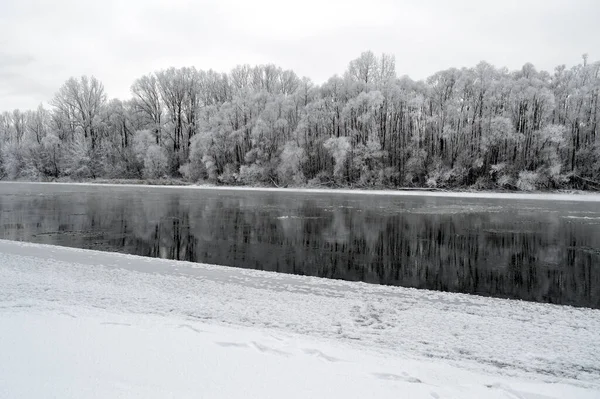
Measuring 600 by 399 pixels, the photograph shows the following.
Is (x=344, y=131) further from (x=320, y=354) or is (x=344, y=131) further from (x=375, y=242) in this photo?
(x=320, y=354)

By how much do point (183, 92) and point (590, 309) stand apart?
7638cm

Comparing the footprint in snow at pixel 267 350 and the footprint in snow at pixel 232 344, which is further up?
the footprint in snow at pixel 232 344

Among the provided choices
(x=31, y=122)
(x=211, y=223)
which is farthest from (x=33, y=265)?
(x=31, y=122)

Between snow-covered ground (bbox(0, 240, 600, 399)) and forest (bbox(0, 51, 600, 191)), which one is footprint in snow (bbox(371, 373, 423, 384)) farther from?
forest (bbox(0, 51, 600, 191))

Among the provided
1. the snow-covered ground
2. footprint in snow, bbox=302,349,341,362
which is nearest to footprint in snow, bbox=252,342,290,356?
the snow-covered ground

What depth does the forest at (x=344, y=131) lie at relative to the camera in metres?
46.4

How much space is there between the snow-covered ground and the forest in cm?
4326

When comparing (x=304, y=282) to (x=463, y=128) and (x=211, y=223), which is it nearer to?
(x=211, y=223)

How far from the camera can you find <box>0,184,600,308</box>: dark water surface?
10609 mm

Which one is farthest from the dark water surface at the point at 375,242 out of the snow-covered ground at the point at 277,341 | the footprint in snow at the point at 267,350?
the footprint in snow at the point at 267,350

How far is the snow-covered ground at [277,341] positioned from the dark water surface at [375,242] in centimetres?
208

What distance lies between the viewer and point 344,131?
57094 mm

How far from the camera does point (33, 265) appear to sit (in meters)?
10.7

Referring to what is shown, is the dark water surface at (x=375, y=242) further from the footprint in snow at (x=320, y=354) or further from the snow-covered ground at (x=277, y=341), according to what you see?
the footprint in snow at (x=320, y=354)
